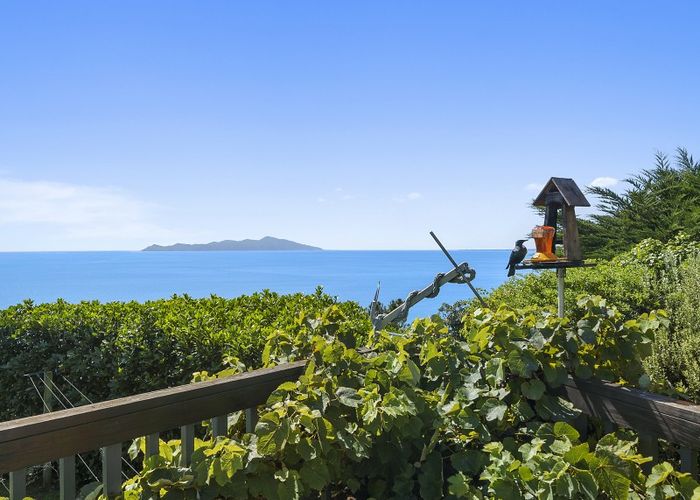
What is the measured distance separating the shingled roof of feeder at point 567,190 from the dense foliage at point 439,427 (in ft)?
3.54

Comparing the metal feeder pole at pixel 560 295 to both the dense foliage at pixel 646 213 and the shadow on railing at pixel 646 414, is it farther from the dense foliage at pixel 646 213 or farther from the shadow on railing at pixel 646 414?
the dense foliage at pixel 646 213

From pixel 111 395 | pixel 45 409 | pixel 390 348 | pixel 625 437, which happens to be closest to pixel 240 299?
pixel 111 395

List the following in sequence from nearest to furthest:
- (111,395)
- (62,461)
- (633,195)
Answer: (62,461) < (111,395) < (633,195)

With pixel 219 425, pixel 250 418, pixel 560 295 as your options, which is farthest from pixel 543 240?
pixel 219 425

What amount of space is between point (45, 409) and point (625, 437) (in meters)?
4.21

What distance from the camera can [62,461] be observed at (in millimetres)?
1701

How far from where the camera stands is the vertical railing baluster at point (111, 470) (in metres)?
1.79

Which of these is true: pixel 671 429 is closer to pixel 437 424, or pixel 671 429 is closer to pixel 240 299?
pixel 437 424

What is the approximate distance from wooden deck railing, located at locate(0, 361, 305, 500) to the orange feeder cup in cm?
178

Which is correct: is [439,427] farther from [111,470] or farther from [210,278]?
[210,278]

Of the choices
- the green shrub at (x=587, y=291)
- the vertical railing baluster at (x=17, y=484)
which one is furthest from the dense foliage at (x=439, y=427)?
the green shrub at (x=587, y=291)

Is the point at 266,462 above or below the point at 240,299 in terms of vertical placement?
below

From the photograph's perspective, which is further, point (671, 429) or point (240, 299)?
point (240, 299)

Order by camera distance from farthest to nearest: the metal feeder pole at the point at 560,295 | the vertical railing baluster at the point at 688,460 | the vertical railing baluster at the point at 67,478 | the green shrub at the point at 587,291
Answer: the green shrub at the point at 587,291 < the metal feeder pole at the point at 560,295 < the vertical railing baluster at the point at 688,460 < the vertical railing baluster at the point at 67,478
